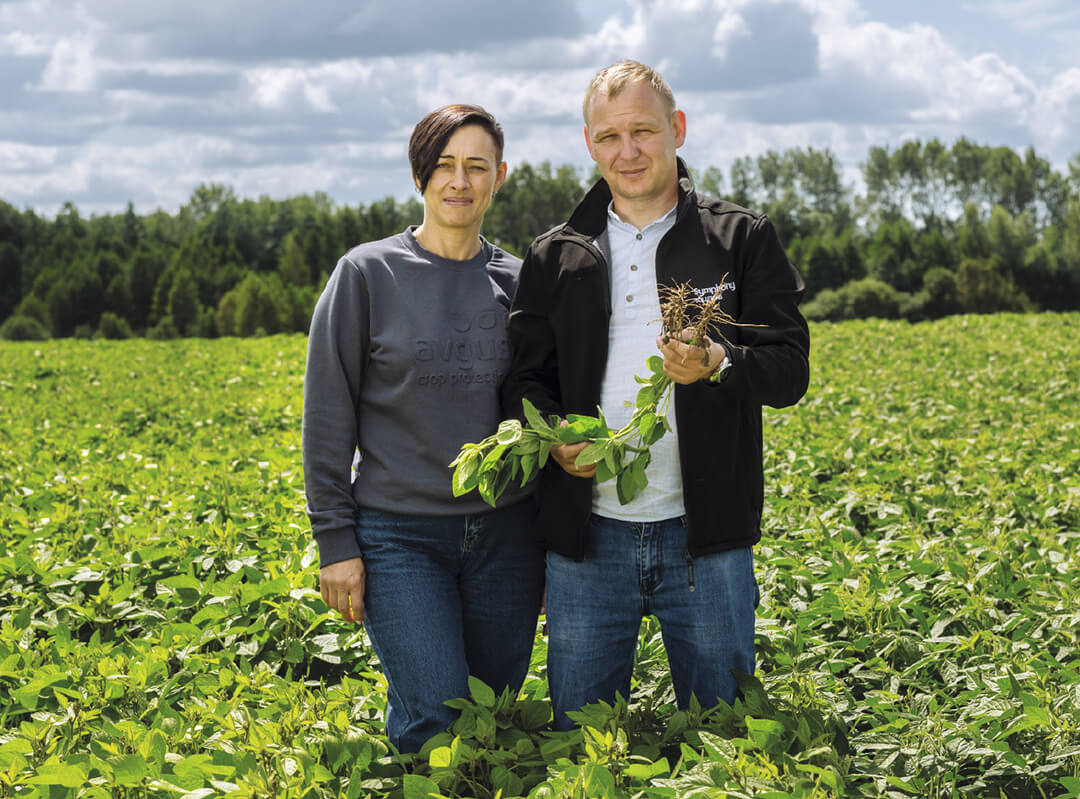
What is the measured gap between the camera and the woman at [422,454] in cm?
296

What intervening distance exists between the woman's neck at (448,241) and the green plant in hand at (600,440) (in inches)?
26.5

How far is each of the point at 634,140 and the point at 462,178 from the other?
1.73 ft

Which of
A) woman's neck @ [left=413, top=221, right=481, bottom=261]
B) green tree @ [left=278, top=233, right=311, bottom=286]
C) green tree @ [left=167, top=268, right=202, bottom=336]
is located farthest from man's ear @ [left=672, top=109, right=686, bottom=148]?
green tree @ [left=278, top=233, right=311, bottom=286]

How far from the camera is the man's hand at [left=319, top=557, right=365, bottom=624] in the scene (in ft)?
9.70

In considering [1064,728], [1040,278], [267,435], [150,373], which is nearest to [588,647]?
[1064,728]

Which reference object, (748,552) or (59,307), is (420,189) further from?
(59,307)

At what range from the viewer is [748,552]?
2928 mm

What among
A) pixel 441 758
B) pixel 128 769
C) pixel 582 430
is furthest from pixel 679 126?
pixel 128 769

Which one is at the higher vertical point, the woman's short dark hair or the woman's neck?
the woman's short dark hair

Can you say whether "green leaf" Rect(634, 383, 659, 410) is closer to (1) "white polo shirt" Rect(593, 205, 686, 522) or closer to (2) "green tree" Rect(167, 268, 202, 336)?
(1) "white polo shirt" Rect(593, 205, 686, 522)

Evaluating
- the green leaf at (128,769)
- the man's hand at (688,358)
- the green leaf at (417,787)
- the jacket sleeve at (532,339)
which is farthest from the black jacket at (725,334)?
the green leaf at (128,769)

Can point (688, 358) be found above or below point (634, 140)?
below

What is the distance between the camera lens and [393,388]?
3051 mm

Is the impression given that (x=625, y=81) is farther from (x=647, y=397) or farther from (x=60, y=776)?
(x=60, y=776)
